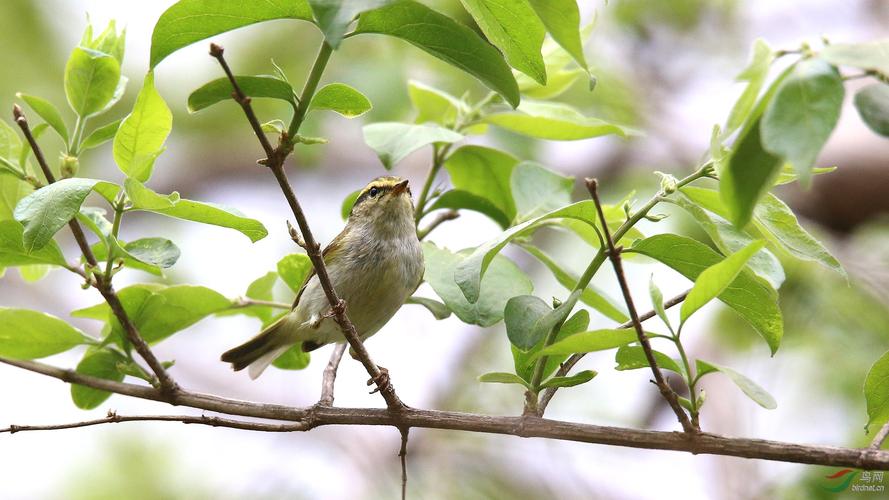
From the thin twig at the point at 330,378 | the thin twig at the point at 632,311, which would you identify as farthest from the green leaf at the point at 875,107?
the thin twig at the point at 330,378

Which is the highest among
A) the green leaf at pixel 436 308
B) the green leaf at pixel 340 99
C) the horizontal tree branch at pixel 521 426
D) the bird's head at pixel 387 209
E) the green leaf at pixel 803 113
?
the bird's head at pixel 387 209

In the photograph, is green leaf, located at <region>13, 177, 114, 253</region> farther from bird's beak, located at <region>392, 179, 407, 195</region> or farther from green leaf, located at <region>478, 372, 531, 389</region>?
bird's beak, located at <region>392, 179, 407, 195</region>

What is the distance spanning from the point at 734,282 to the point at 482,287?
0.58 m

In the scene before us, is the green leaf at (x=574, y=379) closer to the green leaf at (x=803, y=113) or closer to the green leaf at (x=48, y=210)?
the green leaf at (x=803, y=113)

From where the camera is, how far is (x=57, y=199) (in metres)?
1.70

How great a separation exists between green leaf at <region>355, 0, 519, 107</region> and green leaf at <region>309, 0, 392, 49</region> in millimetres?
308

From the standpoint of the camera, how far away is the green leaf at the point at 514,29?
1610mm

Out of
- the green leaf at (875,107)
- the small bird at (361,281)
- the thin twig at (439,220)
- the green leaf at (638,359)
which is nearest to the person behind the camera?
the green leaf at (875,107)

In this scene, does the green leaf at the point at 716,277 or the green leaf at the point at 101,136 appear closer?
the green leaf at the point at 716,277

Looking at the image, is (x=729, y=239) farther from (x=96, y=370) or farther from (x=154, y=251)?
(x=96, y=370)

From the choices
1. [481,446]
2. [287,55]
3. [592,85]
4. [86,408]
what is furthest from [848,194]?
[86,408]

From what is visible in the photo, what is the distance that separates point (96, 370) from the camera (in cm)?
228

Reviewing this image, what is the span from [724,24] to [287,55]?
2922 mm

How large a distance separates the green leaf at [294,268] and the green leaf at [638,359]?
1060 millimetres
